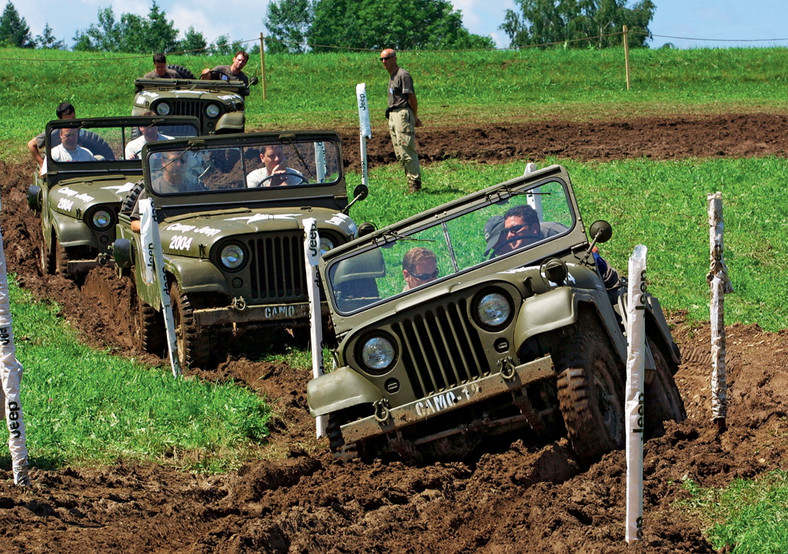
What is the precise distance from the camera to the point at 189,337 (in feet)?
31.8

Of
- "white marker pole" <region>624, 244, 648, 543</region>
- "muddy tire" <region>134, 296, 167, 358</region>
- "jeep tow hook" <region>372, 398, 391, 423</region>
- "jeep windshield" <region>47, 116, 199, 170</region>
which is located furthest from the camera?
"jeep windshield" <region>47, 116, 199, 170</region>

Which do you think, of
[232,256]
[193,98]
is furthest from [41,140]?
[232,256]

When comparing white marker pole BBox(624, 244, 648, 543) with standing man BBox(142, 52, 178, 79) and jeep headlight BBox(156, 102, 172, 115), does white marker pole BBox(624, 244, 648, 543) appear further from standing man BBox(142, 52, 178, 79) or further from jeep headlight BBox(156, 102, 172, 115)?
standing man BBox(142, 52, 178, 79)

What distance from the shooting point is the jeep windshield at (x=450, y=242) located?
7.16m

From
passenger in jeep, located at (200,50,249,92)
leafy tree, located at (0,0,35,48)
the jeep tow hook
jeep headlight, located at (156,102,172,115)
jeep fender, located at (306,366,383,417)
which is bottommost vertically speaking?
the jeep tow hook

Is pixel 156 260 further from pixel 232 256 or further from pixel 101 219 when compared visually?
pixel 101 219

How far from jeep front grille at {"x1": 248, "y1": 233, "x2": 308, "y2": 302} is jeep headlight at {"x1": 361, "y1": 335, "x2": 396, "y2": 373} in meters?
3.40

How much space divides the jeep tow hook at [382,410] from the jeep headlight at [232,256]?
3548 mm

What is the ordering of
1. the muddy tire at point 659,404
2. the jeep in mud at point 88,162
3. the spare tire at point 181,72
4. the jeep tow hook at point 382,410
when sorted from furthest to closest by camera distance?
the spare tire at point 181,72 < the jeep in mud at point 88,162 < the muddy tire at point 659,404 < the jeep tow hook at point 382,410

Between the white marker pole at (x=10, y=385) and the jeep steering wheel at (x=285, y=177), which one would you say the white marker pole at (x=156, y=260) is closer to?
the jeep steering wheel at (x=285, y=177)

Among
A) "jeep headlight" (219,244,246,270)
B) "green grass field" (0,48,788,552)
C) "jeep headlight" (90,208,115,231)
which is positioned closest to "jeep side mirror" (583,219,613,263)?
"green grass field" (0,48,788,552)

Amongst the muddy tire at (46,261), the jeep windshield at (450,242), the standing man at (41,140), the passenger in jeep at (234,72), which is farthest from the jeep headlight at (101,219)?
the passenger in jeep at (234,72)

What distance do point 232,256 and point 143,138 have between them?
178 inches

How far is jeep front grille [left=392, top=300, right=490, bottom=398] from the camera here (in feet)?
21.5
